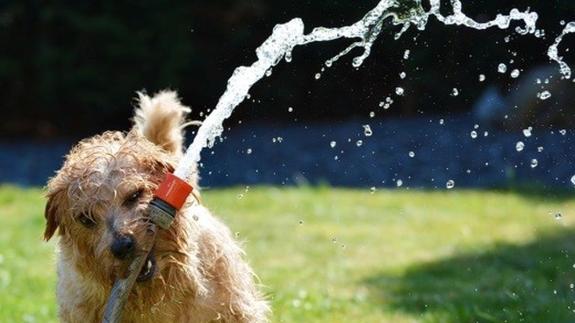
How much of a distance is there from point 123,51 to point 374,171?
129 inches

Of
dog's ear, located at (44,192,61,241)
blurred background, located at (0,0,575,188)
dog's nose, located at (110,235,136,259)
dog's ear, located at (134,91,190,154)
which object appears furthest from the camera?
blurred background, located at (0,0,575,188)

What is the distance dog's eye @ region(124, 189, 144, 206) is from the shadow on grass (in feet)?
6.95

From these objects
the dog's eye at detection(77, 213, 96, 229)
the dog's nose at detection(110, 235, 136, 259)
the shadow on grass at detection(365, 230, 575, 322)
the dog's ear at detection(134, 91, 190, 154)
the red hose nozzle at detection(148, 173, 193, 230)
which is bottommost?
the dog's nose at detection(110, 235, 136, 259)

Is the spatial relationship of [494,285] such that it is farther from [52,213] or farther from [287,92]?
[287,92]

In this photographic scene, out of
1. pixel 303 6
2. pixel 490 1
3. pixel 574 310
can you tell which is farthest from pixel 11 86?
pixel 574 310

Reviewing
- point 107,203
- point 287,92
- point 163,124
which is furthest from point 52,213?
point 287,92

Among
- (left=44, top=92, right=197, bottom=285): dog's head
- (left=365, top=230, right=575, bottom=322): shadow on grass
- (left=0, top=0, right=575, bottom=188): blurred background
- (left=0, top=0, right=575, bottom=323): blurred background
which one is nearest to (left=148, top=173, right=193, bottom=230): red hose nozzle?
(left=44, top=92, right=197, bottom=285): dog's head

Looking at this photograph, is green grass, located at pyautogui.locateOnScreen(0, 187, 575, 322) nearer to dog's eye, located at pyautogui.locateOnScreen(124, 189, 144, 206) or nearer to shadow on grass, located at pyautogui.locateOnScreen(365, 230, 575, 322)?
shadow on grass, located at pyautogui.locateOnScreen(365, 230, 575, 322)

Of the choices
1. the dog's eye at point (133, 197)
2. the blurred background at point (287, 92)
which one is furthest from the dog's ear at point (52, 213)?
the blurred background at point (287, 92)

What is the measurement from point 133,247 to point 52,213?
0.59 metres

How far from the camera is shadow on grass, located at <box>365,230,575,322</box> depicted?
18.0 ft

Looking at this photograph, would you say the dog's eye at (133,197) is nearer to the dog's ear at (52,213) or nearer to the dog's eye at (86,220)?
the dog's eye at (86,220)

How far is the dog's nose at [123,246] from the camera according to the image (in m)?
3.70

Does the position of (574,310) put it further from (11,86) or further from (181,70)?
(11,86)
